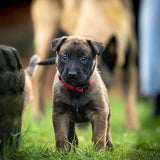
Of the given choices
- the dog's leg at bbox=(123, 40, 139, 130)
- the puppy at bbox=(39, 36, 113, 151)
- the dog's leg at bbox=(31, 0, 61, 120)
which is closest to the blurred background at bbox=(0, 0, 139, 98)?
the dog's leg at bbox=(31, 0, 61, 120)

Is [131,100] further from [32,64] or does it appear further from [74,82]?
[74,82]

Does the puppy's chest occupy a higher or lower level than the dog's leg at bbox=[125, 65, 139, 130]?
higher

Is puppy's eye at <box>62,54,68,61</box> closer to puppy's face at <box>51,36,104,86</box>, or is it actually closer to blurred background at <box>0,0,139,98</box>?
puppy's face at <box>51,36,104,86</box>

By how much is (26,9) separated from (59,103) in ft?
32.6

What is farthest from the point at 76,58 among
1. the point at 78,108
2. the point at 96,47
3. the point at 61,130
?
the point at 61,130

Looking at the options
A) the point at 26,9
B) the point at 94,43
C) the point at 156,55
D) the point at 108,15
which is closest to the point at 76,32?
the point at 108,15

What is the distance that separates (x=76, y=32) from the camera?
16.2 ft

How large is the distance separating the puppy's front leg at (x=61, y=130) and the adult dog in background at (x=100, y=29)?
1917 millimetres

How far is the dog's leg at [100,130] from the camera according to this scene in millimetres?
2715

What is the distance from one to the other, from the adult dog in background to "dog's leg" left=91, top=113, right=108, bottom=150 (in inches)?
73.3

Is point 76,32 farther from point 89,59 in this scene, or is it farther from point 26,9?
point 26,9

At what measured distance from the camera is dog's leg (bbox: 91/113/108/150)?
2715mm

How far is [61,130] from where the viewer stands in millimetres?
2729

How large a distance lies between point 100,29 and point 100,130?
255 centimetres
